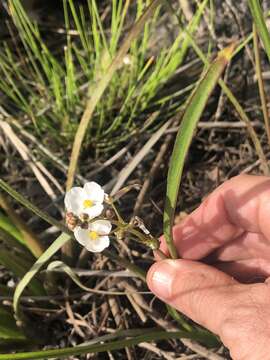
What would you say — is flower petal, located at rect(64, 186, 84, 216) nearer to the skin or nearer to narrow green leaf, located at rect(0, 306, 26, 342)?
the skin

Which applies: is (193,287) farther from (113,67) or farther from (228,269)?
(113,67)

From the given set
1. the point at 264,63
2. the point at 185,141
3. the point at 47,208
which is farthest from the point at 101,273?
the point at 264,63

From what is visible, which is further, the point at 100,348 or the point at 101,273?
the point at 101,273

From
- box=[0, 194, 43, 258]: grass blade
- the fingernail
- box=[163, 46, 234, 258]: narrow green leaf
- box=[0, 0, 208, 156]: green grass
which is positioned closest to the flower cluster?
box=[163, 46, 234, 258]: narrow green leaf

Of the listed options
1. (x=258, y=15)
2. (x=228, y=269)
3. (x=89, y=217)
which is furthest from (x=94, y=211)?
(x=228, y=269)

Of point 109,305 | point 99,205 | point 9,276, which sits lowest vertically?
point 109,305

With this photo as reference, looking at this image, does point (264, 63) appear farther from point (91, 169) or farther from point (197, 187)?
point (91, 169)

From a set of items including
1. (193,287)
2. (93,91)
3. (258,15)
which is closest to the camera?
(258,15)
